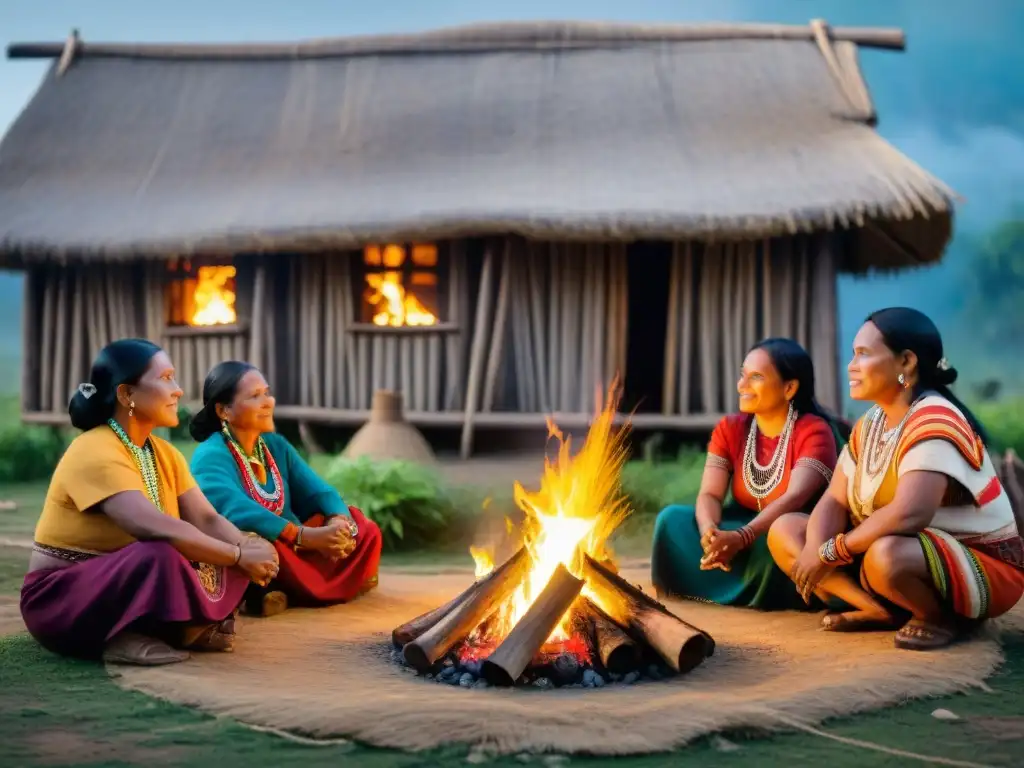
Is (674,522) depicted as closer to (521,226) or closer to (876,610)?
(876,610)

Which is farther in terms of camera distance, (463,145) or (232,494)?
(463,145)

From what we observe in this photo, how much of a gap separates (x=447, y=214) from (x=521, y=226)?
0.68 metres

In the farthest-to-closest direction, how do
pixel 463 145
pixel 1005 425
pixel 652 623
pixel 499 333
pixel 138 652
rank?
pixel 1005 425, pixel 463 145, pixel 499 333, pixel 652 623, pixel 138 652

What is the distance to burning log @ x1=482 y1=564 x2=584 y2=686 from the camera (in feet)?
14.0

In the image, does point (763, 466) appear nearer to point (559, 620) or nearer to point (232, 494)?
point (559, 620)

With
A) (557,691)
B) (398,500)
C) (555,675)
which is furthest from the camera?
(398,500)

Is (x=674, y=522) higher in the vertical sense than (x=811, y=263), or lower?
lower

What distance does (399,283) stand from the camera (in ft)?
38.9

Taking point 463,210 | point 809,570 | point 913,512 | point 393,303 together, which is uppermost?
point 463,210

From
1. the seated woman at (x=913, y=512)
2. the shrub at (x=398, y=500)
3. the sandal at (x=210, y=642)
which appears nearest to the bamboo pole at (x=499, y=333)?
the shrub at (x=398, y=500)

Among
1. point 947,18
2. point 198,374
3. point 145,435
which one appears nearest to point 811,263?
point 198,374

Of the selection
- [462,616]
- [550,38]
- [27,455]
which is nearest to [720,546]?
[462,616]

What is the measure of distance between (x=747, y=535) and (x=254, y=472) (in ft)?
7.44

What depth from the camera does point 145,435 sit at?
4785 millimetres
